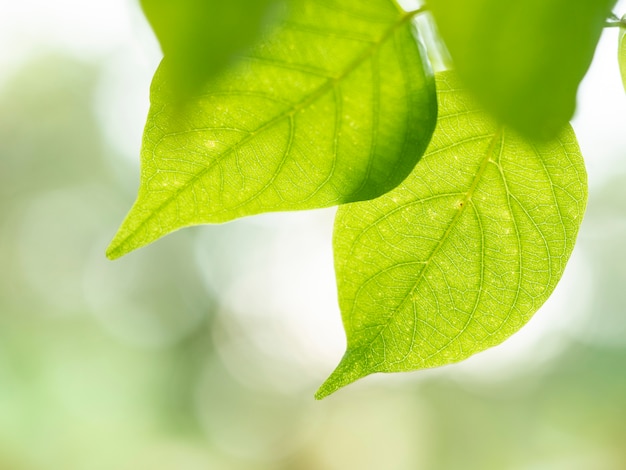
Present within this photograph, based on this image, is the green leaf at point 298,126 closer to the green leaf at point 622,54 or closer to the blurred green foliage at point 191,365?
the green leaf at point 622,54

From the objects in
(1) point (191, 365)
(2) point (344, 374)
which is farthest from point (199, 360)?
(2) point (344, 374)

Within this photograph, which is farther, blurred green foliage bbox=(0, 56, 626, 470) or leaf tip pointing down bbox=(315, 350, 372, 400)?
blurred green foliage bbox=(0, 56, 626, 470)

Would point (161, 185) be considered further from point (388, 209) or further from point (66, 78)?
point (66, 78)

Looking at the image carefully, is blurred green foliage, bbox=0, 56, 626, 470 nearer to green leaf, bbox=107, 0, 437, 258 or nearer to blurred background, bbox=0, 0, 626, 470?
blurred background, bbox=0, 0, 626, 470

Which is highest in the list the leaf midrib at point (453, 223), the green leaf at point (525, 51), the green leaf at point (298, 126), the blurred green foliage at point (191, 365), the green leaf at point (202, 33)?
the green leaf at point (202, 33)

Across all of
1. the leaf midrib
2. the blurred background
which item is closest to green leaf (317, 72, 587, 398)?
the leaf midrib

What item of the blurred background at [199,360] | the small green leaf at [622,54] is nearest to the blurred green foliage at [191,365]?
the blurred background at [199,360]

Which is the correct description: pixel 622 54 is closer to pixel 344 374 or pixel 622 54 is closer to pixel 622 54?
pixel 622 54
